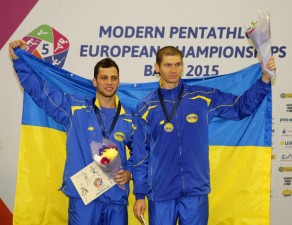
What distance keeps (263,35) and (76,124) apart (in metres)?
1.41

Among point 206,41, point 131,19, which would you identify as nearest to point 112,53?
point 131,19

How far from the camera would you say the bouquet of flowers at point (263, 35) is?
245 cm

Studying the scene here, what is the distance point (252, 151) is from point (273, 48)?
1.20 metres

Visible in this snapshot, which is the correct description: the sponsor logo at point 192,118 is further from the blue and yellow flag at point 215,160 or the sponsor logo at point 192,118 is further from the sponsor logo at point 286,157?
the sponsor logo at point 286,157

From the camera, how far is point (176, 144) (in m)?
2.63

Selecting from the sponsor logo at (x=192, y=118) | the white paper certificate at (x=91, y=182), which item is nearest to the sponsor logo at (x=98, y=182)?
the white paper certificate at (x=91, y=182)

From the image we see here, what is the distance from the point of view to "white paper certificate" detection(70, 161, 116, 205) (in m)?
2.64

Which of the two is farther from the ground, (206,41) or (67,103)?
(206,41)

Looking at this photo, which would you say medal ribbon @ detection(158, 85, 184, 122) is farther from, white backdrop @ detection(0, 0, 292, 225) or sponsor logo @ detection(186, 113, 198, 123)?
white backdrop @ detection(0, 0, 292, 225)

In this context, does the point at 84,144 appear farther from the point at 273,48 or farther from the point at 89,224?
the point at 273,48

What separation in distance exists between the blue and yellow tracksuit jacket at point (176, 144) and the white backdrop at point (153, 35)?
100cm

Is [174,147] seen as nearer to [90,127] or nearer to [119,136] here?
[119,136]

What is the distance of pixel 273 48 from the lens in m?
3.71

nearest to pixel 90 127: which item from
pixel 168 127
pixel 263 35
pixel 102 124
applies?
pixel 102 124
